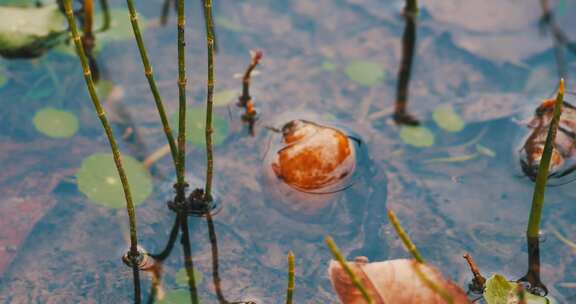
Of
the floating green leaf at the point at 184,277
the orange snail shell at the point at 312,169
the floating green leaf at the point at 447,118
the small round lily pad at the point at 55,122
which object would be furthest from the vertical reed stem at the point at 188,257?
the floating green leaf at the point at 447,118

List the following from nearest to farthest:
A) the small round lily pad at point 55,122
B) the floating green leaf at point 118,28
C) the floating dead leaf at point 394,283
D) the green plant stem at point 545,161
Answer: the green plant stem at point 545,161
the floating dead leaf at point 394,283
the small round lily pad at point 55,122
the floating green leaf at point 118,28

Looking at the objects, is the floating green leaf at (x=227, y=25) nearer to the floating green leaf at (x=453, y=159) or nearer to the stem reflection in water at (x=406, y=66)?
the stem reflection in water at (x=406, y=66)

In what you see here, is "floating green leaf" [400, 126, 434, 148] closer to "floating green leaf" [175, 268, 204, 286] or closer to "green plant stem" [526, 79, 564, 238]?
"green plant stem" [526, 79, 564, 238]

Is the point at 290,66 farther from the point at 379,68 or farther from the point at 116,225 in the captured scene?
the point at 116,225

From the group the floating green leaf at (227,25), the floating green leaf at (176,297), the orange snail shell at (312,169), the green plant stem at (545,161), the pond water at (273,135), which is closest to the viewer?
the green plant stem at (545,161)

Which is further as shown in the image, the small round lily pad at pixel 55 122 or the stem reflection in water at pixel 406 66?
the stem reflection in water at pixel 406 66

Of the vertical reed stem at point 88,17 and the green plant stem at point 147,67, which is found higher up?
the vertical reed stem at point 88,17

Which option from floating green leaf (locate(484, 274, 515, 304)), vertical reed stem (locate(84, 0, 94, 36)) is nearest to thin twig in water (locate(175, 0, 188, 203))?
vertical reed stem (locate(84, 0, 94, 36))
